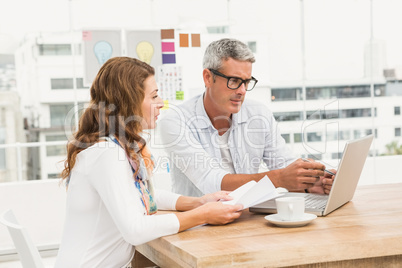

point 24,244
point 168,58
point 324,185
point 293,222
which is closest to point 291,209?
point 293,222

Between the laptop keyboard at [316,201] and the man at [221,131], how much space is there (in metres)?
0.29

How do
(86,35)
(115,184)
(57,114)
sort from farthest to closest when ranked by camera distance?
1. (57,114)
2. (86,35)
3. (115,184)

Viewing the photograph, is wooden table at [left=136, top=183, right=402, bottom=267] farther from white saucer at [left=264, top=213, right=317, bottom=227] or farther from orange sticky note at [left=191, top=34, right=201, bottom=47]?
orange sticky note at [left=191, top=34, right=201, bottom=47]

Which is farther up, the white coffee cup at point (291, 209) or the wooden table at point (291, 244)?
the white coffee cup at point (291, 209)

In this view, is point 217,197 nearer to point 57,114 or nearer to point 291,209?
point 291,209

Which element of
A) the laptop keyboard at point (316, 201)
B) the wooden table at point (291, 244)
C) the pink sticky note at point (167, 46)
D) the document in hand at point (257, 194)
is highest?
the pink sticky note at point (167, 46)

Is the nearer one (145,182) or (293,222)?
(293,222)

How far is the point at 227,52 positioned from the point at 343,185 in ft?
2.46

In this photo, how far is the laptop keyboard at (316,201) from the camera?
160 cm

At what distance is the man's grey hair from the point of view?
205 centimetres

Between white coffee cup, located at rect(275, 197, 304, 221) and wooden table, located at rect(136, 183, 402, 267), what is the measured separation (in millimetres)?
37

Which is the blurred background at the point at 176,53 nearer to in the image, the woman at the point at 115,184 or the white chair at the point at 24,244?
the woman at the point at 115,184

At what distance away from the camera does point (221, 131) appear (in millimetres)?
2180

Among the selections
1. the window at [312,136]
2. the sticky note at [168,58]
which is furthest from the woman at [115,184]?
the window at [312,136]
